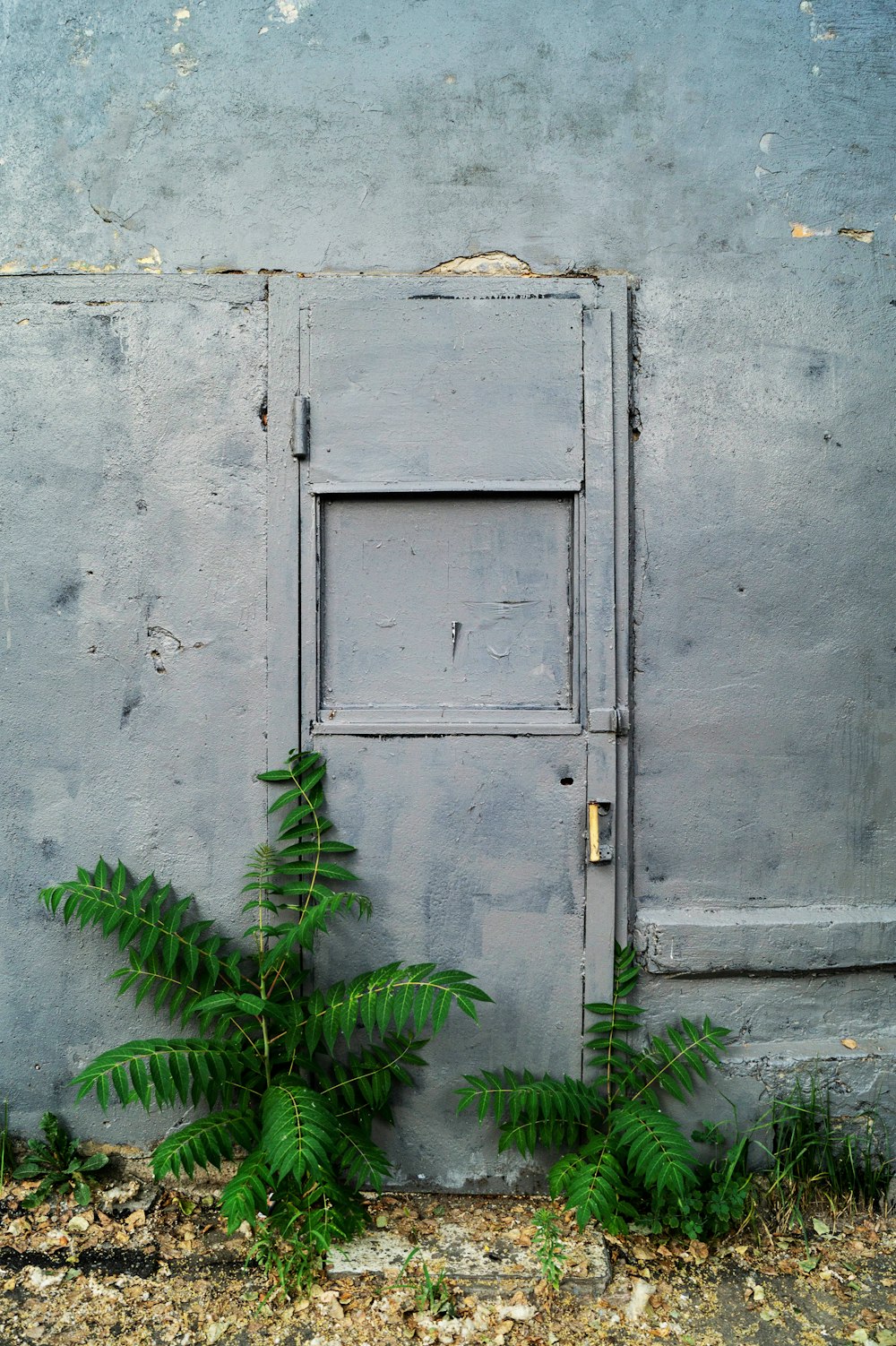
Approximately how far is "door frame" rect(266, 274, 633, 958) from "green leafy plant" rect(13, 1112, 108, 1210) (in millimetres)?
1441

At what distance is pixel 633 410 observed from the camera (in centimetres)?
287

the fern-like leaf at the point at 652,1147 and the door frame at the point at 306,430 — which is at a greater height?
the door frame at the point at 306,430

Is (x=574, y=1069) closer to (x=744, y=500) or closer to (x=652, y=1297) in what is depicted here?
(x=652, y=1297)

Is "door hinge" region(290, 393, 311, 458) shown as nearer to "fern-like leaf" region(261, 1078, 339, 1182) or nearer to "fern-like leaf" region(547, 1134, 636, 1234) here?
"fern-like leaf" region(261, 1078, 339, 1182)

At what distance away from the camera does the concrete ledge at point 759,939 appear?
2.79 metres

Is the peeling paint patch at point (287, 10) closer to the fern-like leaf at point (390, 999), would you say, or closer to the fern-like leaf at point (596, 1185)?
the fern-like leaf at point (390, 999)

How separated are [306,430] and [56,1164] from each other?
2567mm

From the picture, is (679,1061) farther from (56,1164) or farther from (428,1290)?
(56,1164)

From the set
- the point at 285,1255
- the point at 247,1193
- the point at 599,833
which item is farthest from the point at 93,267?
the point at 285,1255

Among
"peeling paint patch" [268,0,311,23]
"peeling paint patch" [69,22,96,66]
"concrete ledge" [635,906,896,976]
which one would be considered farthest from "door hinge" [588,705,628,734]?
"peeling paint patch" [69,22,96,66]

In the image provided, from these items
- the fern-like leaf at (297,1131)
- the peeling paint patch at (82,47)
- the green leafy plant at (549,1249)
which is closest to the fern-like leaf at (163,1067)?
the fern-like leaf at (297,1131)

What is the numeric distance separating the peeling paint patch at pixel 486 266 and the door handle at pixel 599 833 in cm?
181

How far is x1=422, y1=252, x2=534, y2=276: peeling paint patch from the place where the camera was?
285cm

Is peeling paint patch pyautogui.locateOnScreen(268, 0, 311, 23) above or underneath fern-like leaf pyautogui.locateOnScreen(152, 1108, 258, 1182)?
above
